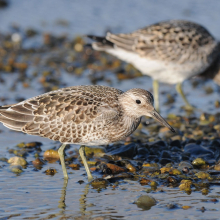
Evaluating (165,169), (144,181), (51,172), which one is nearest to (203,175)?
(165,169)

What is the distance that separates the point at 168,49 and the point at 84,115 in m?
4.40

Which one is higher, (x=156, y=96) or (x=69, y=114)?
(x=156, y=96)

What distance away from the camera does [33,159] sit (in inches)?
336

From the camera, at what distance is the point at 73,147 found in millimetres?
9305

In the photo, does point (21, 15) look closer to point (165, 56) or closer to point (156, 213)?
point (165, 56)

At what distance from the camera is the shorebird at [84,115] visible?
24.7ft

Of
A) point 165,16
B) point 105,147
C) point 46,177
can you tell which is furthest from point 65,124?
point 165,16

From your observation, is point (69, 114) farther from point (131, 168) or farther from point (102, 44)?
point (102, 44)

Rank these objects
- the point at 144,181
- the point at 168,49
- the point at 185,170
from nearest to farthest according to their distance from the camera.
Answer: the point at 144,181 < the point at 185,170 < the point at 168,49

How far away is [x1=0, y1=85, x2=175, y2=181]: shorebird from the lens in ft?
24.7

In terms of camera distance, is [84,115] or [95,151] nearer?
[84,115]

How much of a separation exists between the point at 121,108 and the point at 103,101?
1.10 feet

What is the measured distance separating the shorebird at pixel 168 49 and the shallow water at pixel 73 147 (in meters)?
1.05

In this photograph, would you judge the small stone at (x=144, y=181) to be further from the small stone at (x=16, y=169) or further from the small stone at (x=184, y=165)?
the small stone at (x=16, y=169)
